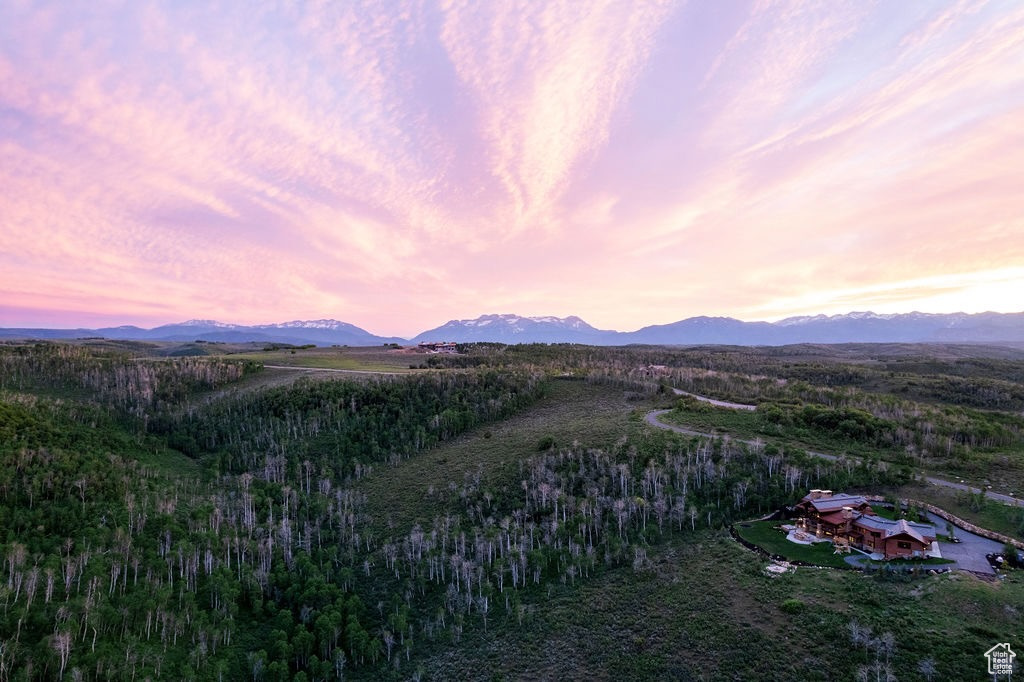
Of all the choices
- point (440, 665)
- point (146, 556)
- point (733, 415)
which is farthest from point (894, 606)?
point (146, 556)

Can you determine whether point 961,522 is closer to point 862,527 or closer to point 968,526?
point 968,526

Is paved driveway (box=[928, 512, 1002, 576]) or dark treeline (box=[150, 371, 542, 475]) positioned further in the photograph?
dark treeline (box=[150, 371, 542, 475])

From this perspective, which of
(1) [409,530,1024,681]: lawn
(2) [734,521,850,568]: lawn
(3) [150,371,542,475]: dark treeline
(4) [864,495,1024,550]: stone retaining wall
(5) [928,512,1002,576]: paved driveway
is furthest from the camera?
(3) [150,371,542,475]: dark treeline

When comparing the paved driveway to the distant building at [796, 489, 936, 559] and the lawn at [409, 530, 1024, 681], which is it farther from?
the lawn at [409, 530, 1024, 681]

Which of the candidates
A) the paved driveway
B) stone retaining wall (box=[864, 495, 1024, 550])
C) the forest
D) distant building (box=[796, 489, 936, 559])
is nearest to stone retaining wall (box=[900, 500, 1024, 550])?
stone retaining wall (box=[864, 495, 1024, 550])

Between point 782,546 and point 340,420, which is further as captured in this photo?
point 340,420

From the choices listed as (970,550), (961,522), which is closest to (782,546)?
(970,550)

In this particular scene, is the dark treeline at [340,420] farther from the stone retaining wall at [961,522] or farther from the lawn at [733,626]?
the stone retaining wall at [961,522]
